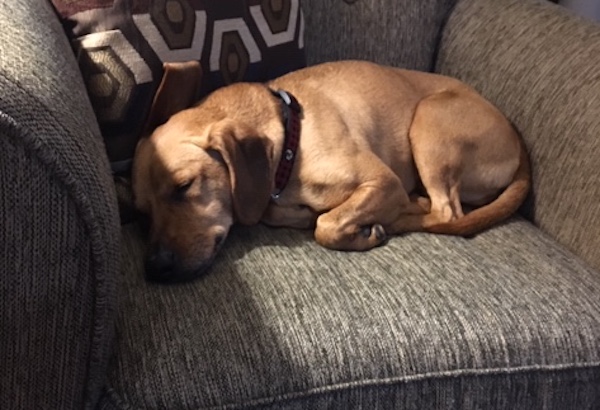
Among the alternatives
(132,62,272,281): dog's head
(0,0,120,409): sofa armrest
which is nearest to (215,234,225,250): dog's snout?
(132,62,272,281): dog's head

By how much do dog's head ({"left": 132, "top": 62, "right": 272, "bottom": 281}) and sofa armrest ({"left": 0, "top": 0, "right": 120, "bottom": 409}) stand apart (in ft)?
1.28

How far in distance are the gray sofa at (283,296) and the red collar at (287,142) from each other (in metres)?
0.11

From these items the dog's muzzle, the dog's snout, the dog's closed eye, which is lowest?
the dog's snout

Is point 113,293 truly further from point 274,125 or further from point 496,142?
point 496,142

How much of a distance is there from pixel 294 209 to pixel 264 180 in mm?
111

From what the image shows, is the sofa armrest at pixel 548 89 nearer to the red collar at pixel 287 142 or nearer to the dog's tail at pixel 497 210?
the dog's tail at pixel 497 210

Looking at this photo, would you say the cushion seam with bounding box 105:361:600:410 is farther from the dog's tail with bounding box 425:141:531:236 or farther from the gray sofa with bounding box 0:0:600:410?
the dog's tail with bounding box 425:141:531:236

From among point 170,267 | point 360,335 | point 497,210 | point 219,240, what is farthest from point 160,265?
point 497,210

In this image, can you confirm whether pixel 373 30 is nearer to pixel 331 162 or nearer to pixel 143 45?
pixel 331 162

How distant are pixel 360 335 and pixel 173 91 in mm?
705

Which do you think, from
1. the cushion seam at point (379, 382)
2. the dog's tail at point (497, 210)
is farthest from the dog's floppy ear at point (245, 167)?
the cushion seam at point (379, 382)

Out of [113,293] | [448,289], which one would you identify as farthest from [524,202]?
[113,293]

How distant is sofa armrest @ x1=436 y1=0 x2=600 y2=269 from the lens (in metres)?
1.55

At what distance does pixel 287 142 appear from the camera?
1.62 meters
